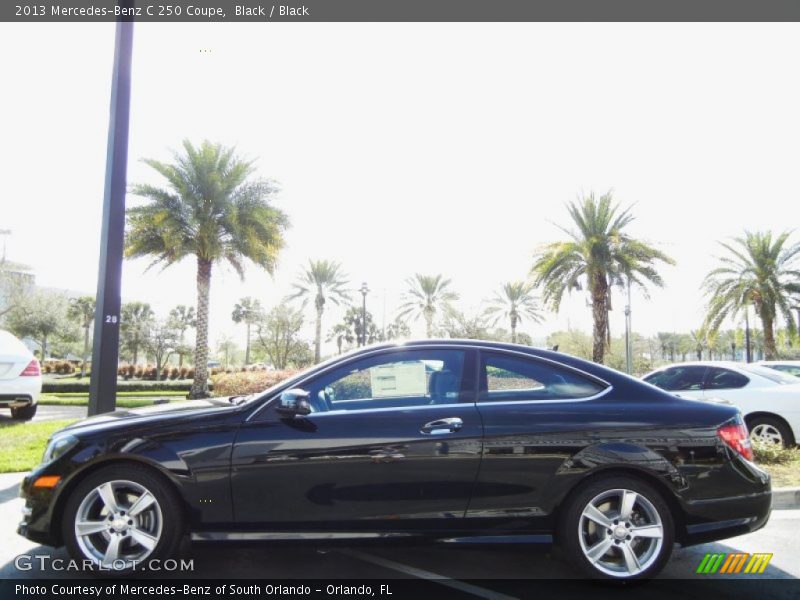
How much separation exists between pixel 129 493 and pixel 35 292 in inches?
1987

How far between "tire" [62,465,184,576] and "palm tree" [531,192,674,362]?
801 inches

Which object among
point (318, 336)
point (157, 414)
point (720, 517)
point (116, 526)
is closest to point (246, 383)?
point (157, 414)

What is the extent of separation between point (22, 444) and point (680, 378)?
30.8ft

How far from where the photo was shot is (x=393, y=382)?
4.09 m

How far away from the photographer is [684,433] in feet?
12.2

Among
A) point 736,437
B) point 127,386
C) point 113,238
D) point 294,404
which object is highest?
point 113,238

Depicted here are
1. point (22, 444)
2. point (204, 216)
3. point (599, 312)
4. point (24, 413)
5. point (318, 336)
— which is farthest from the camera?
point (318, 336)

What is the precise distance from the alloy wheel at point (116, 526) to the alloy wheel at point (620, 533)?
8.78ft

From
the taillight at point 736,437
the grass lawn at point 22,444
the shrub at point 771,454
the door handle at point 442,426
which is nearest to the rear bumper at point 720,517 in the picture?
the taillight at point 736,437

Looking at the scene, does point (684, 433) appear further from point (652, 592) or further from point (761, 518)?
point (652, 592)

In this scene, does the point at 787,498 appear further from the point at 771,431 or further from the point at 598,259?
the point at 598,259

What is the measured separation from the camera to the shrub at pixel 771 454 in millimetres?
7207

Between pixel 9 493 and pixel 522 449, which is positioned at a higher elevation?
pixel 522 449

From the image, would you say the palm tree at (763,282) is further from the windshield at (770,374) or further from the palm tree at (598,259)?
the windshield at (770,374)
